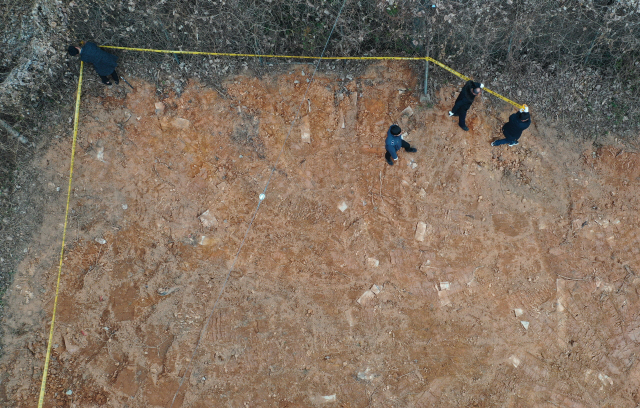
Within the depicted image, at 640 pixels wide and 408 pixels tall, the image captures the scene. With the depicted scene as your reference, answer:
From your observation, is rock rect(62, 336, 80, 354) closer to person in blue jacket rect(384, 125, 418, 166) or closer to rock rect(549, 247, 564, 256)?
person in blue jacket rect(384, 125, 418, 166)

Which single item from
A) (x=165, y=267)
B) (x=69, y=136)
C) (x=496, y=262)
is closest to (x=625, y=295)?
(x=496, y=262)

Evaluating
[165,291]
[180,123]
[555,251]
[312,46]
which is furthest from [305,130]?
[555,251]

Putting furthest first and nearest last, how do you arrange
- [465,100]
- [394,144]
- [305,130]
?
[305,130] → [465,100] → [394,144]

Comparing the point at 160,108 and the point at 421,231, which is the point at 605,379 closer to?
the point at 421,231

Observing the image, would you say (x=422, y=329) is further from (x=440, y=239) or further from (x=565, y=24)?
(x=565, y=24)

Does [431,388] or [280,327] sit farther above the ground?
[280,327]

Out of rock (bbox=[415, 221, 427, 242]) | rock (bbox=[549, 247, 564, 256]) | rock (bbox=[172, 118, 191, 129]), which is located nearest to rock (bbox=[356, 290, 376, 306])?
rock (bbox=[415, 221, 427, 242])
